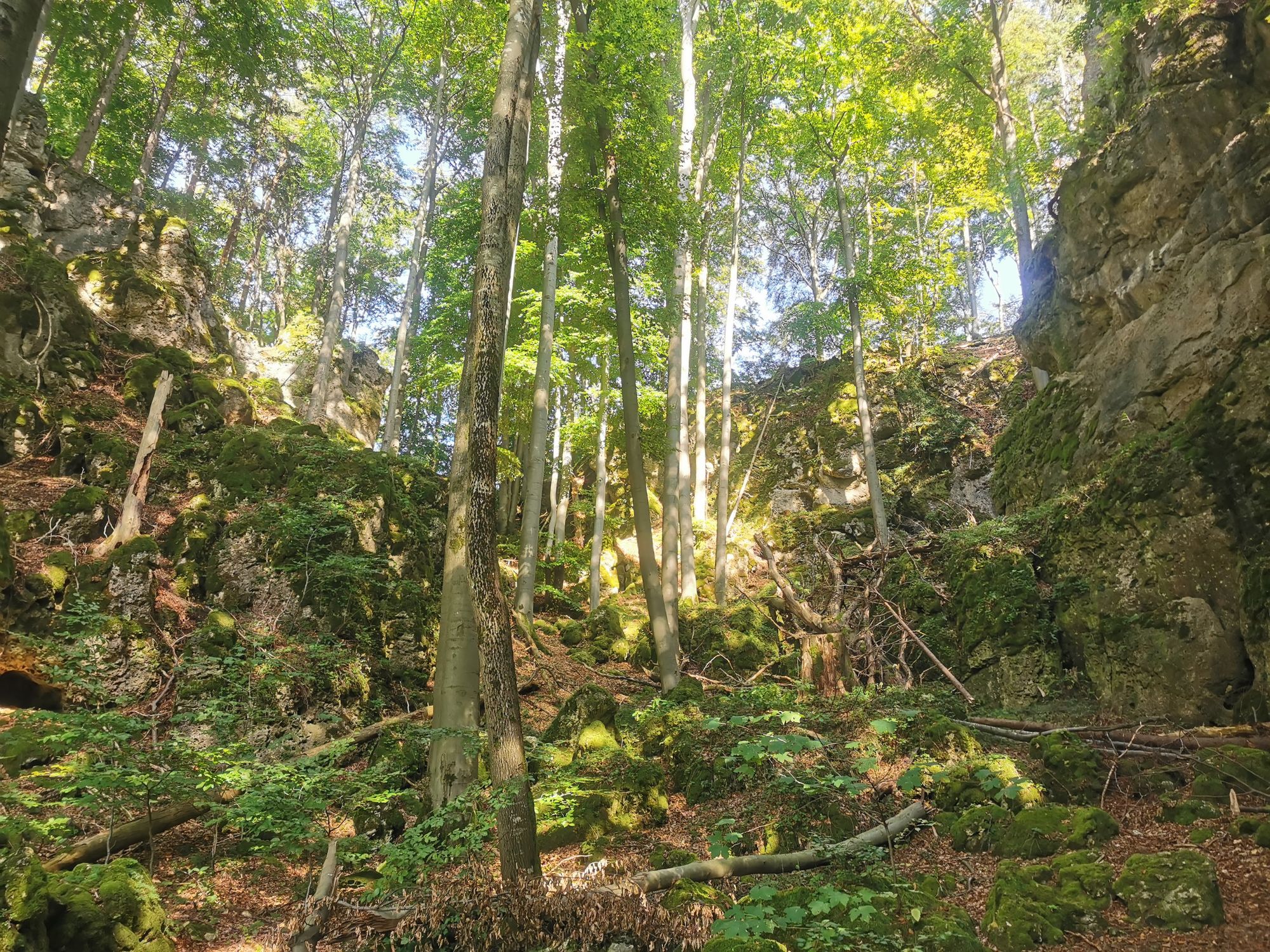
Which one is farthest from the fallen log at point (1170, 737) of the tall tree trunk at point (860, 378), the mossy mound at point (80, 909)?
the mossy mound at point (80, 909)

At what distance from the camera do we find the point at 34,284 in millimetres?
10031

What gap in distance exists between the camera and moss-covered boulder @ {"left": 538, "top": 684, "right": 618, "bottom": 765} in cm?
747

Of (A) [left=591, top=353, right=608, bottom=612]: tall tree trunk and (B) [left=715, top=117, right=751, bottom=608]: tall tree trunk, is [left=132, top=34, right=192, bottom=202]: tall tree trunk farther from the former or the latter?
(B) [left=715, top=117, right=751, bottom=608]: tall tree trunk

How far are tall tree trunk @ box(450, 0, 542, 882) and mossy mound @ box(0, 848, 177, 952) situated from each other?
6.94 ft

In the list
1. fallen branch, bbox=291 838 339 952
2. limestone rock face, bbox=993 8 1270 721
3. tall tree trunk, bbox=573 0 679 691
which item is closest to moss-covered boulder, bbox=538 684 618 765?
tall tree trunk, bbox=573 0 679 691

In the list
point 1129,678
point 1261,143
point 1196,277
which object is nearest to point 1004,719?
point 1129,678

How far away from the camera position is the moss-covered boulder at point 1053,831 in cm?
455

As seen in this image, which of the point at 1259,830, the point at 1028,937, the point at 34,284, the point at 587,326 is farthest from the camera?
the point at 587,326

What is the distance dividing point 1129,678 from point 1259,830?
3.07 metres

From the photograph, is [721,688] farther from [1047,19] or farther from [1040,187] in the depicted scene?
[1047,19]

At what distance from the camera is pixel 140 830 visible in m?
4.82

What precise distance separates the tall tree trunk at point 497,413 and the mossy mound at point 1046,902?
2.81 m

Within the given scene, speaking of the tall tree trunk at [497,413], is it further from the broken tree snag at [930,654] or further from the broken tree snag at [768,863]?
the broken tree snag at [930,654]

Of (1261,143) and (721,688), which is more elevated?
(1261,143)
